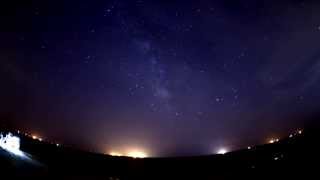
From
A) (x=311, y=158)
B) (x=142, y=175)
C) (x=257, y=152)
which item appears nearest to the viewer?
(x=311, y=158)

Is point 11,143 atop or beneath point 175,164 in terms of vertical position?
atop

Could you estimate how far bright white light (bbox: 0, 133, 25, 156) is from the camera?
452 inches

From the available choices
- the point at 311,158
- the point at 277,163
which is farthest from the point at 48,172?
the point at 311,158

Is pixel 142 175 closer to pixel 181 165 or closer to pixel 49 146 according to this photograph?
pixel 181 165

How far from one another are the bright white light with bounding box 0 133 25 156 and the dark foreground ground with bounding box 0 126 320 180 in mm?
357

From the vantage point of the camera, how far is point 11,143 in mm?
12023

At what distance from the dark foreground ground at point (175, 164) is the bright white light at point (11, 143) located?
36 cm

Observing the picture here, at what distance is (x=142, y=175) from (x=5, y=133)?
5.08 m

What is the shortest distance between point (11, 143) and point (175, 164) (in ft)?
19.5

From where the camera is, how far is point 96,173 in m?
13.0

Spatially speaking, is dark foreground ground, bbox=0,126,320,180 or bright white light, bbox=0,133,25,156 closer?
dark foreground ground, bbox=0,126,320,180

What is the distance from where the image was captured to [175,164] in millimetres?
12922

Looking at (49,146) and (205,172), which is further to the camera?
(49,146)

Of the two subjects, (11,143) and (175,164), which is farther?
(175,164)
